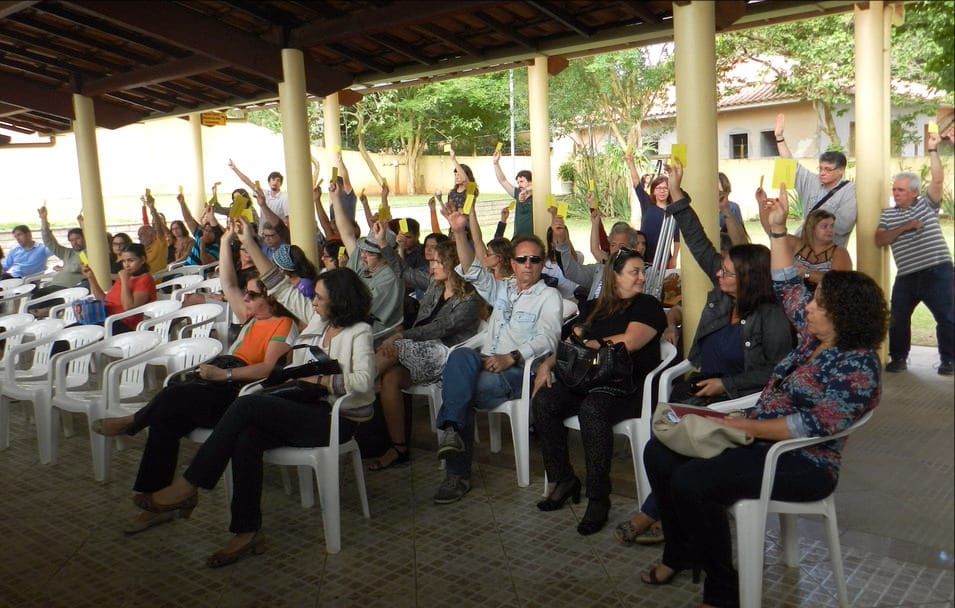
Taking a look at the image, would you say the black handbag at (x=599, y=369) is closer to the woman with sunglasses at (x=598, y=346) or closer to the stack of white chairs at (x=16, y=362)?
the woman with sunglasses at (x=598, y=346)

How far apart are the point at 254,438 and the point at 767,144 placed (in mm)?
16217

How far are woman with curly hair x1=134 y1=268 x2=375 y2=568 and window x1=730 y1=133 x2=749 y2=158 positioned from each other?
15.8 m

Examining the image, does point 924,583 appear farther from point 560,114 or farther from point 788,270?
point 560,114

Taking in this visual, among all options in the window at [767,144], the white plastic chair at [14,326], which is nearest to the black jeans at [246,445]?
the white plastic chair at [14,326]

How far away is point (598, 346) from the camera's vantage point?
3.70 meters

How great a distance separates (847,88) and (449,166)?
1397cm

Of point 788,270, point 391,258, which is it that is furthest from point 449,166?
point 788,270

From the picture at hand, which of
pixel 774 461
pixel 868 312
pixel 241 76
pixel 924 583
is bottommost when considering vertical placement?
pixel 924 583

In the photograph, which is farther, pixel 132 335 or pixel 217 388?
pixel 132 335

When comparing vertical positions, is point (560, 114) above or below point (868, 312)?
above

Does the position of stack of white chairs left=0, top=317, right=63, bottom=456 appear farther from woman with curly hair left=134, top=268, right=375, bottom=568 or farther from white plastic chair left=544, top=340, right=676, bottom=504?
white plastic chair left=544, top=340, right=676, bottom=504

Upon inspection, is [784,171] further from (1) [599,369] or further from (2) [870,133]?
(2) [870,133]

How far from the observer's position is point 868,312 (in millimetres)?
2598

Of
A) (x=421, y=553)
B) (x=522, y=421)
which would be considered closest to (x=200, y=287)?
(x=522, y=421)
